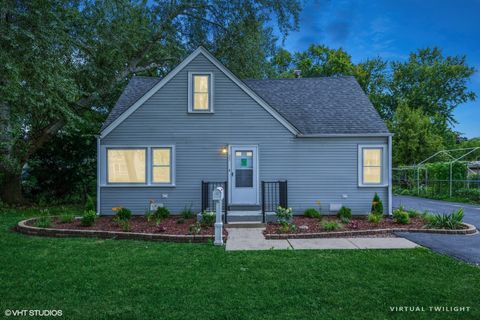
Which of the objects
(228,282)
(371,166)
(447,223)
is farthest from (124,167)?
(447,223)


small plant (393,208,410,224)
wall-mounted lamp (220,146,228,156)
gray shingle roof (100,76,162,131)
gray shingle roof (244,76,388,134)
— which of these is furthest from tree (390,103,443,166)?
Result: gray shingle roof (100,76,162,131)

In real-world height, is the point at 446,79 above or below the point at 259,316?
above

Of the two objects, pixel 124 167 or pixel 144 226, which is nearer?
pixel 144 226

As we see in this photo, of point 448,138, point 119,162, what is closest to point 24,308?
point 119,162

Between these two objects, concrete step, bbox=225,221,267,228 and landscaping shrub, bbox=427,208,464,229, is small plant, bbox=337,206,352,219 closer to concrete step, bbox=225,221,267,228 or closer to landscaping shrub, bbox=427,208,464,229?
landscaping shrub, bbox=427,208,464,229

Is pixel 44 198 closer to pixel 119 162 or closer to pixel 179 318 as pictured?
pixel 119 162

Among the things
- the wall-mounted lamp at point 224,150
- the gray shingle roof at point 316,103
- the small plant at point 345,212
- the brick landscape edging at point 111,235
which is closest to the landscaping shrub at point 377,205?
the small plant at point 345,212

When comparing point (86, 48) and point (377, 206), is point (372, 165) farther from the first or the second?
point (86, 48)

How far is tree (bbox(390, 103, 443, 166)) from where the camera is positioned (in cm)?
2288

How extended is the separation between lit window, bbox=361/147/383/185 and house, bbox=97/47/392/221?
0.03 m

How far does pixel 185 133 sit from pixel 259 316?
24.9 ft

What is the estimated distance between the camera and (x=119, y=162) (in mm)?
10188

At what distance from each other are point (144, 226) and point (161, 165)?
2.60 m

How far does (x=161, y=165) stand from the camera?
1021 cm
